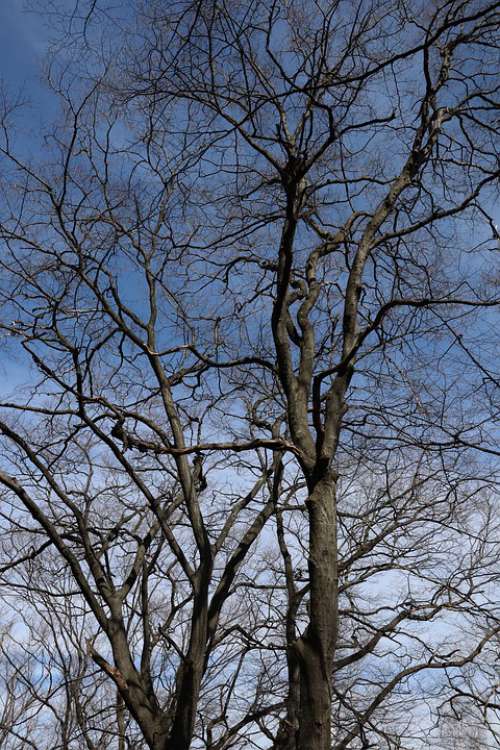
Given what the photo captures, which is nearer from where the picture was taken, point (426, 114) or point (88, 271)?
point (426, 114)

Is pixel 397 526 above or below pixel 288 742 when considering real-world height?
above

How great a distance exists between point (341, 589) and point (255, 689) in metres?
1.87

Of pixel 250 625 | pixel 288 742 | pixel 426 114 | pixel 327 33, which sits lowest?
pixel 288 742

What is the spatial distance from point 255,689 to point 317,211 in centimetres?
617

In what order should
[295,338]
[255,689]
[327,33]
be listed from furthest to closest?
1. [255,689]
2. [295,338]
3. [327,33]

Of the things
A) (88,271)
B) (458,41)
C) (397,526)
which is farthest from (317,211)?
(397,526)

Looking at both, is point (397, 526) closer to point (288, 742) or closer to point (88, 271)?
point (288, 742)

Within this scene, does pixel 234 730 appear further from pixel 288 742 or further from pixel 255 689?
pixel 255 689

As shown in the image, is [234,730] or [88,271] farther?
[234,730]

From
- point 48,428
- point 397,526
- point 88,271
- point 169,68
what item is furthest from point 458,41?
point 397,526

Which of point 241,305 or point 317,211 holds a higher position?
→ point 317,211

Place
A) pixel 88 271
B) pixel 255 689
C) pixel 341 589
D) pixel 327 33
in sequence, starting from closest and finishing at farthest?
pixel 327 33 → pixel 88 271 → pixel 341 589 → pixel 255 689

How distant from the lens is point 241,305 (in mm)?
6254

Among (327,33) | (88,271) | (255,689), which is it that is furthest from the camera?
(255,689)
